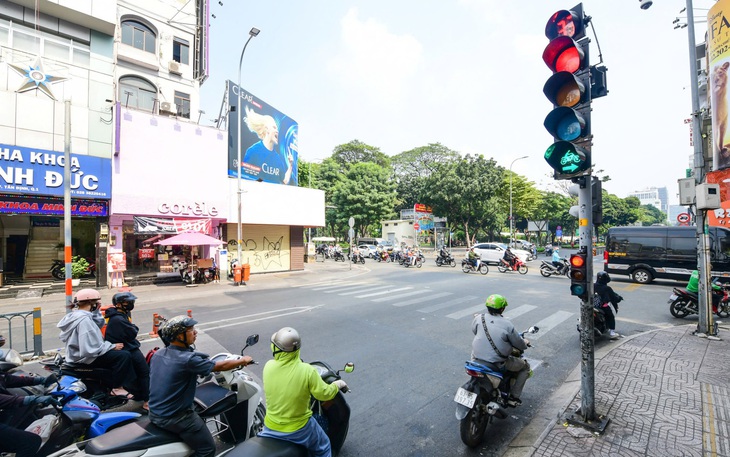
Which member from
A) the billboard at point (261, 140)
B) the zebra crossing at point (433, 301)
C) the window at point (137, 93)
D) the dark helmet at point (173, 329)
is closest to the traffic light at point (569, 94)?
the dark helmet at point (173, 329)

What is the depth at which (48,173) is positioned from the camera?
41.5 ft

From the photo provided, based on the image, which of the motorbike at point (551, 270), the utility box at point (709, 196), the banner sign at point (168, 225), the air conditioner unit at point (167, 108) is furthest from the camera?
the motorbike at point (551, 270)

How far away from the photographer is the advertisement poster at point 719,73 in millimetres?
8609

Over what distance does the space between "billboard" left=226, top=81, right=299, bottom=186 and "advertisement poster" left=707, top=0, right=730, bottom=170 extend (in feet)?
59.5

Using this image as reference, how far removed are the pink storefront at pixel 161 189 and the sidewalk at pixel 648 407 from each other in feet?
50.9

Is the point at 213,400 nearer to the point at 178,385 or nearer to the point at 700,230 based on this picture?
the point at 178,385

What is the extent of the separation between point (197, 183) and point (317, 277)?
7.75m

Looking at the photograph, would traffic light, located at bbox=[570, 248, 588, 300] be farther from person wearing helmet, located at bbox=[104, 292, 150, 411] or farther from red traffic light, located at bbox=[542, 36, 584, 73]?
person wearing helmet, located at bbox=[104, 292, 150, 411]

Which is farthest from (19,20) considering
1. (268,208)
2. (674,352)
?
(674,352)

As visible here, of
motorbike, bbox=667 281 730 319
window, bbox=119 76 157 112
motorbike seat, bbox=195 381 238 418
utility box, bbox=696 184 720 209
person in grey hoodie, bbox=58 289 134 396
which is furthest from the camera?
window, bbox=119 76 157 112

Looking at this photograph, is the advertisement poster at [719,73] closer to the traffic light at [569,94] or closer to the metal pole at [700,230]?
the metal pole at [700,230]

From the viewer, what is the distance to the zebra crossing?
29.7ft

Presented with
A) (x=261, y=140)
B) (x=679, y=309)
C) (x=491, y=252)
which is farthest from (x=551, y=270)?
(x=261, y=140)

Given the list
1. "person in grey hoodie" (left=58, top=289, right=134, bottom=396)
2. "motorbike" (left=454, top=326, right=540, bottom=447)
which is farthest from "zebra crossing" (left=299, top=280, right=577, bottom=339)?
"person in grey hoodie" (left=58, top=289, right=134, bottom=396)
